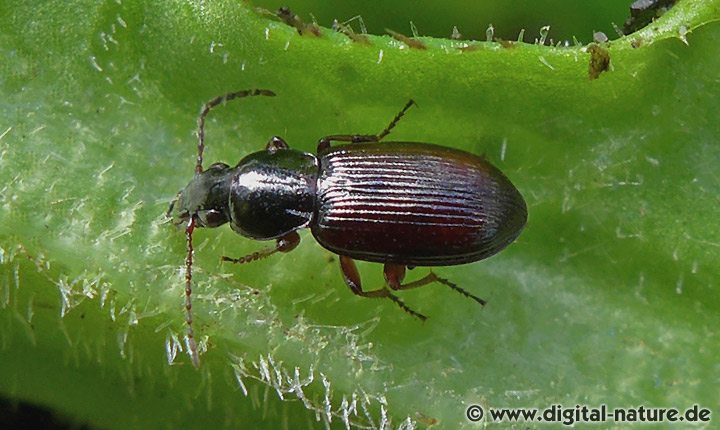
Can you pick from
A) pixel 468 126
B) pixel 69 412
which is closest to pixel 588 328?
pixel 468 126

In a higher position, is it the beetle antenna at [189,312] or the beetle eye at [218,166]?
the beetle eye at [218,166]

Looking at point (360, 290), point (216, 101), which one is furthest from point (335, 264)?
point (216, 101)

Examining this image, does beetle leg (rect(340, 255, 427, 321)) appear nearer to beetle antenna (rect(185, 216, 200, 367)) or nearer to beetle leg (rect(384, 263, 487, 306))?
beetle leg (rect(384, 263, 487, 306))

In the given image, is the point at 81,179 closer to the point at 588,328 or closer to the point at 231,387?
the point at 231,387

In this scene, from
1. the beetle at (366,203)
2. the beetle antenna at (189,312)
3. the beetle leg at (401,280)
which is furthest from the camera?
the beetle leg at (401,280)

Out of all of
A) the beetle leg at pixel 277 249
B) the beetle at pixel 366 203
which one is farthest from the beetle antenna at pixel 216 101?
the beetle leg at pixel 277 249

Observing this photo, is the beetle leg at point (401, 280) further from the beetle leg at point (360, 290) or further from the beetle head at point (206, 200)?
the beetle head at point (206, 200)

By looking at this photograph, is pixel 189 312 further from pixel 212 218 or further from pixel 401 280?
pixel 401 280

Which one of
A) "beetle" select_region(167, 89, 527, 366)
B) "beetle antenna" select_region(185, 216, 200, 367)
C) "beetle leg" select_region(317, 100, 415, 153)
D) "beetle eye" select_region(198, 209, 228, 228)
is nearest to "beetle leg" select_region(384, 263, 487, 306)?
"beetle" select_region(167, 89, 527, 366)
